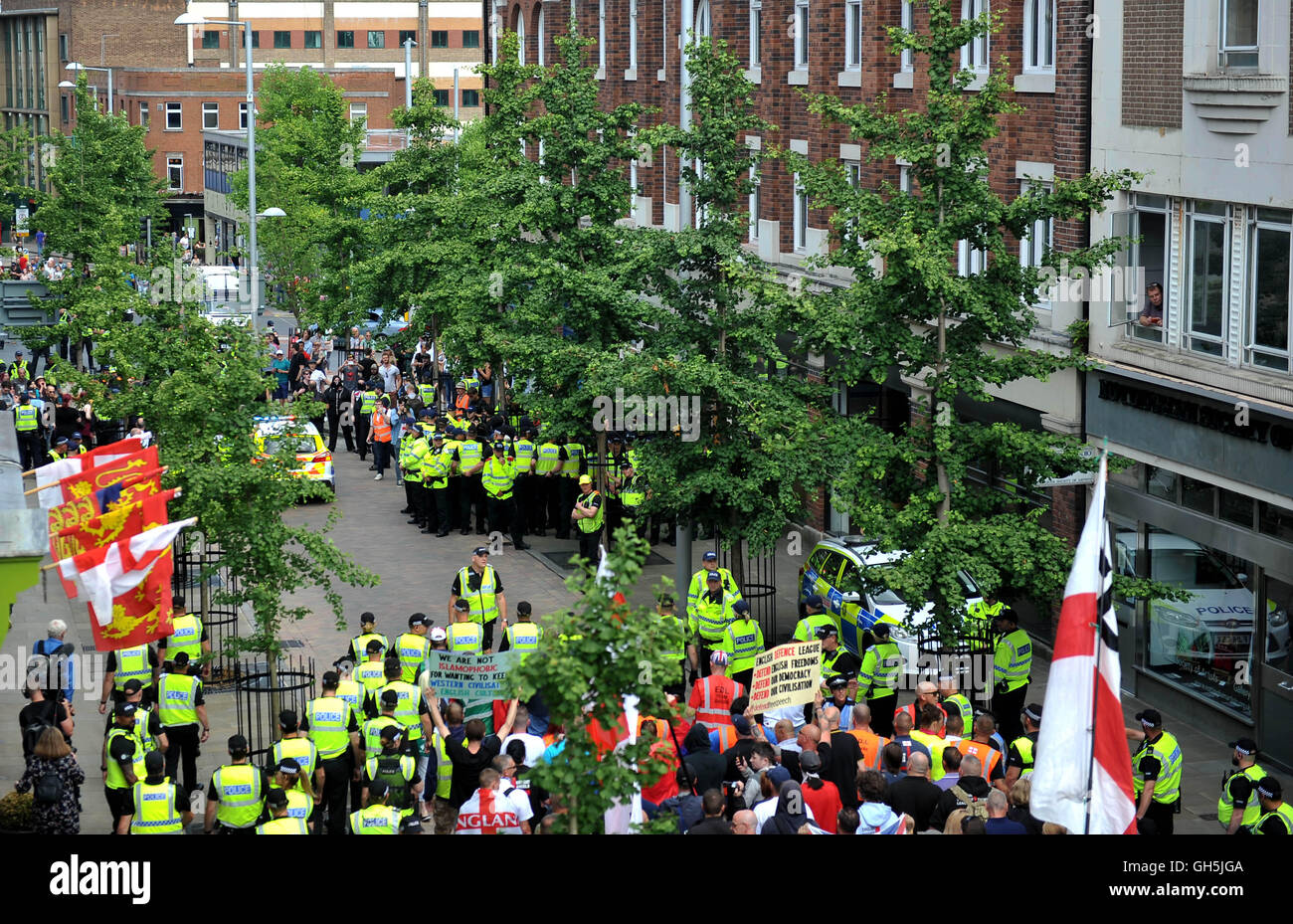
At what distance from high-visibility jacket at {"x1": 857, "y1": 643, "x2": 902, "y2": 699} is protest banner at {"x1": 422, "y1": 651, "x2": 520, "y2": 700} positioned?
379 centimetres

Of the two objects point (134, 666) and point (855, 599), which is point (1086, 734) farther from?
point (134, 666)

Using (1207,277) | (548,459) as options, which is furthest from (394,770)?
(548,459)

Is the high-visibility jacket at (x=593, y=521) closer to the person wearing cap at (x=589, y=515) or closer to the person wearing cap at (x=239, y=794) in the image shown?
the person wearing cap at (x=589, y=515)

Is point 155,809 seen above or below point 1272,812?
below

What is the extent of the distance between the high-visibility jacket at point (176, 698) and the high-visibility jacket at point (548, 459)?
12621mm

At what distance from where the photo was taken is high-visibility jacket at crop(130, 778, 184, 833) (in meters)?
13.4

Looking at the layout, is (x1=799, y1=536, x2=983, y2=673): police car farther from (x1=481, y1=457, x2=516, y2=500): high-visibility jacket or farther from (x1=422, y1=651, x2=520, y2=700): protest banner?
(x1=481, y1=457, x2=516, y2=500): high-visibility jacket

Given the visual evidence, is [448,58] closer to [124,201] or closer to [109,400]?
[124,201]

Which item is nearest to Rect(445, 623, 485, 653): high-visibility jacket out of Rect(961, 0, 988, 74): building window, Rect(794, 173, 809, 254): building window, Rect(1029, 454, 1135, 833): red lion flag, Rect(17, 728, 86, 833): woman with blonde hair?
Rect(17, 728, 86, 833): woman with blonde hair

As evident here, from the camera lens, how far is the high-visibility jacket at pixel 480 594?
20281 millimetres

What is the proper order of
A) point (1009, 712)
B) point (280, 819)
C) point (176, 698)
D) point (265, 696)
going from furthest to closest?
1. point (265, 696)
2. point (1009, 712)
3. point (176, 698)
4. point (280, 819)

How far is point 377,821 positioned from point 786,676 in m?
4.56

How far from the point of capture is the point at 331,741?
15.1m
